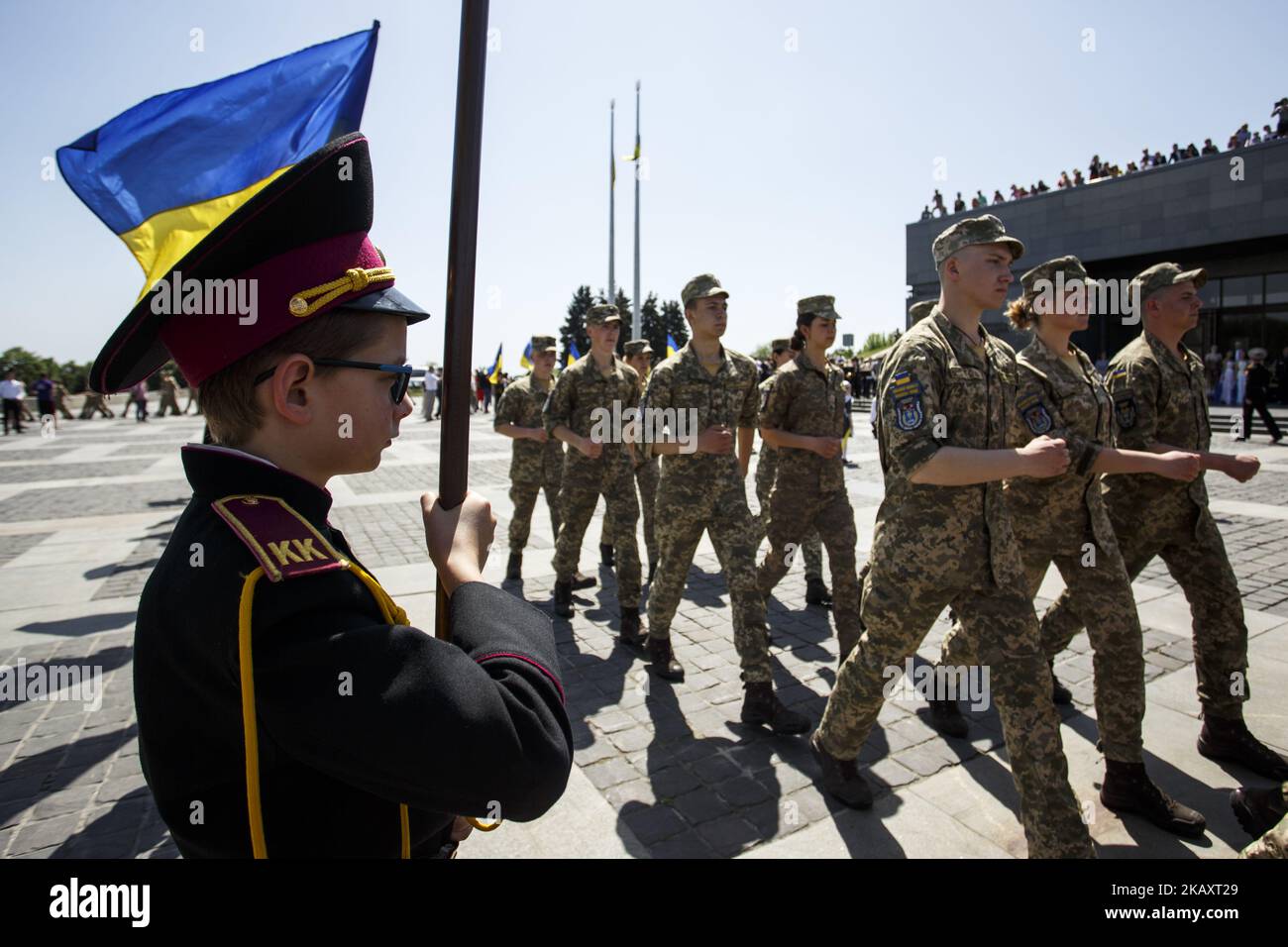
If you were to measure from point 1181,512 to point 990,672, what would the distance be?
179 cm

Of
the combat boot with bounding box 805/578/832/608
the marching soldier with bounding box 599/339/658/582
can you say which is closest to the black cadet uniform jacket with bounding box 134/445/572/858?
the combat boot with bounding box 805/578/832/608

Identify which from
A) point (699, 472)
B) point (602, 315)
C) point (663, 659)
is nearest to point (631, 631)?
point (663, 659)

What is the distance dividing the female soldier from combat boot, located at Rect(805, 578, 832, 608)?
237cm

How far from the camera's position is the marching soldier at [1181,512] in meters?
3.71

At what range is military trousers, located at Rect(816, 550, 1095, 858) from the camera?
2.68 m

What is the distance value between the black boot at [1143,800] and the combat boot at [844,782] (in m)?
1.03

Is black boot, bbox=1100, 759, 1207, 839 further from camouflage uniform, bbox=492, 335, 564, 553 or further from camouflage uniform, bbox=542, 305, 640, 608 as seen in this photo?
camouflage uniform, bbox=492, 335, 564, 553

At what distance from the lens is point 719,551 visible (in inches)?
183

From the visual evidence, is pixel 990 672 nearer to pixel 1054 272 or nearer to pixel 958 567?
pixel 958 567

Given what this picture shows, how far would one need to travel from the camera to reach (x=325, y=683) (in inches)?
38.9

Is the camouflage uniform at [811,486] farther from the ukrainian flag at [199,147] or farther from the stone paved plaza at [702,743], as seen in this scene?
the ukrainian flag at [199,147]

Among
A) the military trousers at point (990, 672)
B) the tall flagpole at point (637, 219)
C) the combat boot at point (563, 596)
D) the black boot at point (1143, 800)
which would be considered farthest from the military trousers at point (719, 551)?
the tall flagpole at point (637, 219)
